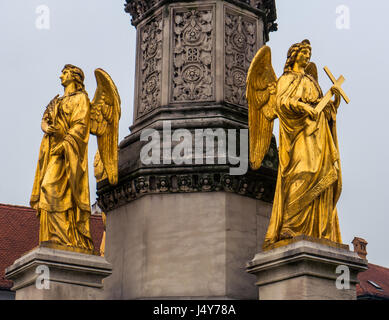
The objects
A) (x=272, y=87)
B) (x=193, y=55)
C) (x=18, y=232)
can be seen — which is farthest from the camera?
(x=18, y=232)

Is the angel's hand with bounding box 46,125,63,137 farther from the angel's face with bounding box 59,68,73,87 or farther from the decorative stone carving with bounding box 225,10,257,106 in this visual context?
the decorative stone carving with bounding box 225,10,257,106

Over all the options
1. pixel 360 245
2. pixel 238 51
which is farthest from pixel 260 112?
pixel 360 245

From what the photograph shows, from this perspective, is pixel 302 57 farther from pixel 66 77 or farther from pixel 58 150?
pixel 58 150

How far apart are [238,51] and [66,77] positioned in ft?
10.6

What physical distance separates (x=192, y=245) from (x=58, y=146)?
2.73 meters

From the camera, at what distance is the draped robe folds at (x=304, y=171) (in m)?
11.7

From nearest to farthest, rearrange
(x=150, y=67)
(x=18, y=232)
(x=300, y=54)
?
(x=300, y=54)
(x=150, y=67)
(x=18, y=232)

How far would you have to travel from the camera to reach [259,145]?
1301 cm

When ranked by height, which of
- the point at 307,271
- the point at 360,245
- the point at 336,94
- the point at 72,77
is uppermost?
the point at 360,245

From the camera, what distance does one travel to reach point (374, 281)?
3912 cm

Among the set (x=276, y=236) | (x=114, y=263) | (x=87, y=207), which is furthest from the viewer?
(x=114, y=263)
